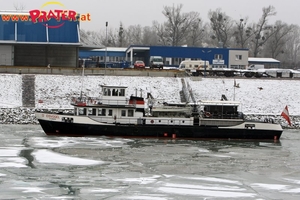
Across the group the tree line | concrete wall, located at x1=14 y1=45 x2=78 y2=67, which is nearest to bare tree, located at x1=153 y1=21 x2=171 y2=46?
the tree line

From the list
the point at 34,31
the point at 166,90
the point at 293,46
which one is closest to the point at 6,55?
the point at 34,31

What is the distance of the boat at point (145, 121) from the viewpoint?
41.5 m

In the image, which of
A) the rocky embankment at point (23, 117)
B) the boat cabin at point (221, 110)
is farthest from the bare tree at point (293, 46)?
the boat cabin at point (221, 110)

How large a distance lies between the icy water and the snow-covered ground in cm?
1595

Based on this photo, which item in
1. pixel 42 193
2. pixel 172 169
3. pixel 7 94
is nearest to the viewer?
pixel 42 193

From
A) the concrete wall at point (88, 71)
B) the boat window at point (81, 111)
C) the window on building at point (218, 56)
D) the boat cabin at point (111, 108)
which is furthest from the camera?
the window on building at point (218, 56)

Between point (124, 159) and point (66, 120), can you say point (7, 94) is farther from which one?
point (124, 159)

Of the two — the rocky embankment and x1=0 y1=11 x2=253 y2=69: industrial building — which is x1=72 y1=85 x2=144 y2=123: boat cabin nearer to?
the rocky embankment

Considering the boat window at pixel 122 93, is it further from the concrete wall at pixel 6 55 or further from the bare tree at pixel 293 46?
the bare tree at pixel 293 46

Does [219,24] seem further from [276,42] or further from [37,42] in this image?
[37,42]

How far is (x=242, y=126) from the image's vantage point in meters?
43.0

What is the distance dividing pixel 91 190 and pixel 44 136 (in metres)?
18.0

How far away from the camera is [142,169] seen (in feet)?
92.5

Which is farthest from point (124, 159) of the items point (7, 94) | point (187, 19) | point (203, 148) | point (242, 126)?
point (187, 19)
